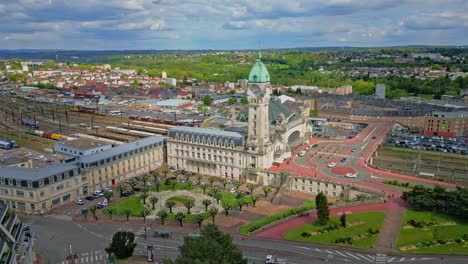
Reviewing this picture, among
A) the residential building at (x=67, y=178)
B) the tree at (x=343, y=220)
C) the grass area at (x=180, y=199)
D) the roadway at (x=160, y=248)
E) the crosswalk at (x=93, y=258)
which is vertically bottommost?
the crosswalk at (x=93, y=258)

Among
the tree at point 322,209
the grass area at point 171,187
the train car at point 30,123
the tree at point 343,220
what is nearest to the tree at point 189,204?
the grass area at point 171,187

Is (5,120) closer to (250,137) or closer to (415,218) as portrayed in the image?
(250,137)

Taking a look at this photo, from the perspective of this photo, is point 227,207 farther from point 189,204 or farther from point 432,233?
point 432,233

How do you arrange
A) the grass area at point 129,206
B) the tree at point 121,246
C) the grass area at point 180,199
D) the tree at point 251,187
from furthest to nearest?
the tree at point 251,187 < the grass area at point 180,199 < the grass area at point 129,206 < the tree at point 121,246

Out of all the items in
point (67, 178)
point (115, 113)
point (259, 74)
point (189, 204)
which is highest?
point (259, 74)

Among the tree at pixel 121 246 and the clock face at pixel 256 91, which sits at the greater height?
the clock face at pixel 256 91

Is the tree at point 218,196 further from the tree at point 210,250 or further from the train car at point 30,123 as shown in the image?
the train car at point 30,123

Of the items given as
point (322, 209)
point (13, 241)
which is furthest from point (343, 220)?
point (13, 241)
